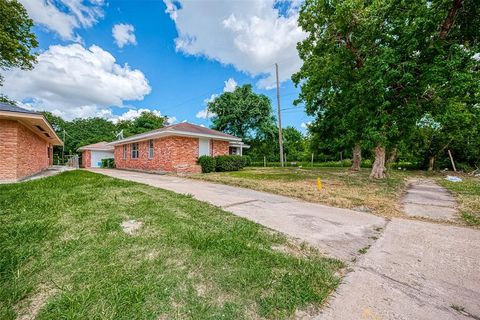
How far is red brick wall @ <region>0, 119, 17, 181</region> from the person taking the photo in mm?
8461

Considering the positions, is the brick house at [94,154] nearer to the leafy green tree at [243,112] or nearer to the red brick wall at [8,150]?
the leafy green tree at [243,112]

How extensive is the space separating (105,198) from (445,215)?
8178 millimetres

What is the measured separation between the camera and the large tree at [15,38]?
12703 millimetres

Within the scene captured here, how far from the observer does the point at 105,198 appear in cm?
525

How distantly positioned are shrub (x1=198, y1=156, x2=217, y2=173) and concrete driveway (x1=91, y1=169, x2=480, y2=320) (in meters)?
9.37

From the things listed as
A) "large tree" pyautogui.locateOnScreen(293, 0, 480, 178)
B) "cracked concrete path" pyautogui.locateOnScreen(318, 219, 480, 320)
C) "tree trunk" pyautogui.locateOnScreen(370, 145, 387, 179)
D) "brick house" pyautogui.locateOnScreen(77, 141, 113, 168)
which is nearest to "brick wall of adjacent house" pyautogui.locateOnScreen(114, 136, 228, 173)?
"large tree" pyautogui.locateOnScreen(293, 0, 480, 178)

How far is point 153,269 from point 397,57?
10324mm

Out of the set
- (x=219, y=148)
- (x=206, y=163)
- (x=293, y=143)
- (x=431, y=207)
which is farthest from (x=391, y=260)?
(x=293, y=143)

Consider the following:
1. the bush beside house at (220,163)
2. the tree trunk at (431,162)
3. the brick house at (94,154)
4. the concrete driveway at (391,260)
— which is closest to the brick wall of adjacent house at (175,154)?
the bush beside house at (220,163)

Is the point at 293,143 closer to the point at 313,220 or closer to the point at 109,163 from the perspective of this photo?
the point at 109,163

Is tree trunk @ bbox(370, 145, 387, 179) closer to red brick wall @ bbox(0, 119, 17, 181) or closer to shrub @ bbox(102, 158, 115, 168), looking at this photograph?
red brick wall @ bbox(0, 119, 17, 181)

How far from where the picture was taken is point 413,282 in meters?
2.26

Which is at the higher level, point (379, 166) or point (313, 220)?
point (379, 166)

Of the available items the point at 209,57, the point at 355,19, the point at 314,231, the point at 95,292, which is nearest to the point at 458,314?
the point at 314,231
